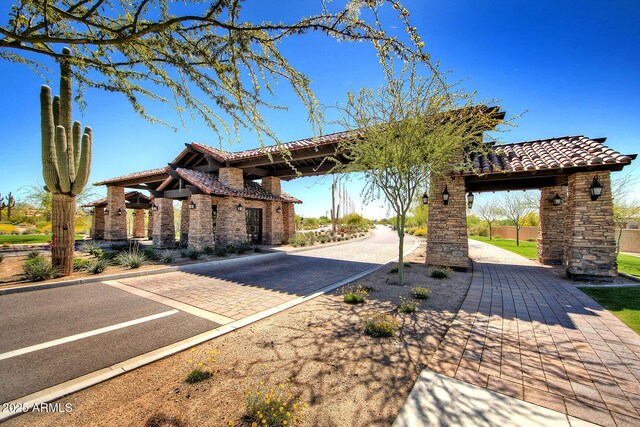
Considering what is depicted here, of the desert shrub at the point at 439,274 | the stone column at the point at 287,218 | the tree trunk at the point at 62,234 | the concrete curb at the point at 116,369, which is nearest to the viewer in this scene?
the concrete curb at the point at 116,369

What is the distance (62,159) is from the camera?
7.28 meters

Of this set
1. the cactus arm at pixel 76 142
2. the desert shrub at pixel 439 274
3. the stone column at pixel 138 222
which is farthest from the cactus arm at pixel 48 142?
the stone column at pixel 138 222

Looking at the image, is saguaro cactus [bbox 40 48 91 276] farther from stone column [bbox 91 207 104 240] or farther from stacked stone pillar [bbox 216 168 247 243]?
stone column [bbox 91 207 104 240]

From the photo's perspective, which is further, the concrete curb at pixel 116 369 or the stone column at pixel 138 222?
the stone column at pixel 138 222

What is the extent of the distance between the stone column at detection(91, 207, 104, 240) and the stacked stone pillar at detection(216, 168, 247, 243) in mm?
14017

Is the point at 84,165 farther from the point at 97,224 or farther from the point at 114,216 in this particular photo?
the point at 97,224

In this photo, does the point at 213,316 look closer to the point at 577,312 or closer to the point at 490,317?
the point at 490,317

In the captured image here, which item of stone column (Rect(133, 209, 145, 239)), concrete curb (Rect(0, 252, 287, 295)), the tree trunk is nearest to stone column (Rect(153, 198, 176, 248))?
concrete curb (Rect(0, 252, 287, 295))

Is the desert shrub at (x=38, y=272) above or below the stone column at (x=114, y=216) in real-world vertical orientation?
below

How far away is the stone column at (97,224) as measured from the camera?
20.0 meters

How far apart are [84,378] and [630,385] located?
6.27m

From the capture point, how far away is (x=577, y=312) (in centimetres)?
480

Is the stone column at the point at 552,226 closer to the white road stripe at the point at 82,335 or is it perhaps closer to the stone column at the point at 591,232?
the stone column at the point at 591,232

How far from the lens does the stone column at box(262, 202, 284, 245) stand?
655 inches
